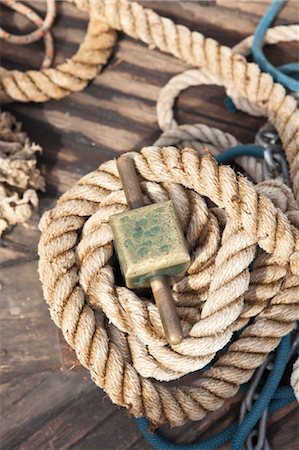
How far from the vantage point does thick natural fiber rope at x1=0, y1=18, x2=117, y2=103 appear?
1.74 m

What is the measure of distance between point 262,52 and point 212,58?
196 millimetres

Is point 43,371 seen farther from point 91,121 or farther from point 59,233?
point 91,121

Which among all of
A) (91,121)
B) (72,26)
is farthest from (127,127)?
(72,26)

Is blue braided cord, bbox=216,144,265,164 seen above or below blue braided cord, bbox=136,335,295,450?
above

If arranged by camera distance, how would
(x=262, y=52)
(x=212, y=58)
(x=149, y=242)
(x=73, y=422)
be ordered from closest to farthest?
1. (x=149, y=242)
2. (x=73, y=422)
3. (x=212, y=58)
4. (x=262, y=52)

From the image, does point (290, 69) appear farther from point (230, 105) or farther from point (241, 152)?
point (241, 152)

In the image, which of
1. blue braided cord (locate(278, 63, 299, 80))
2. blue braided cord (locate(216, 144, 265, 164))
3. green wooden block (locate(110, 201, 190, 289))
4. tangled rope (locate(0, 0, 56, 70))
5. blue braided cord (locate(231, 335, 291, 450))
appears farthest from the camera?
tangled rope (locate(0, 0, 56, 70))

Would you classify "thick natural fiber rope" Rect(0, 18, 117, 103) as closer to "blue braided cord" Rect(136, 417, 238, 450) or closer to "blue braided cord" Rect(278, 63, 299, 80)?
"blue braided cord" Rect(278, 63, 299, 80)

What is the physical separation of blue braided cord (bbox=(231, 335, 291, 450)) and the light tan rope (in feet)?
2.43

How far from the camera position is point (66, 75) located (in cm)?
177

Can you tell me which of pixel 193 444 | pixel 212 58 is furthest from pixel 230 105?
pixel 193 444

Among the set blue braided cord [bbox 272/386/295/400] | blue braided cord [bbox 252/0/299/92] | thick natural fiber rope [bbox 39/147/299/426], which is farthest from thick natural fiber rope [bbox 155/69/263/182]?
blue braided cord [bbox 272/386/295/400]

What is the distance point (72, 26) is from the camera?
6.27 feet

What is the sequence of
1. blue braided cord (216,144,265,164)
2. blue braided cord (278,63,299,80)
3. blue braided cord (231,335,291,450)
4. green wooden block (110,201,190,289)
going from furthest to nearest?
blue braided cord (278,63,299,80) → blue braided cord (216,144,265,164) → blue braided cord (231,335,291,450) → green wooden block (110,201,190,289)
